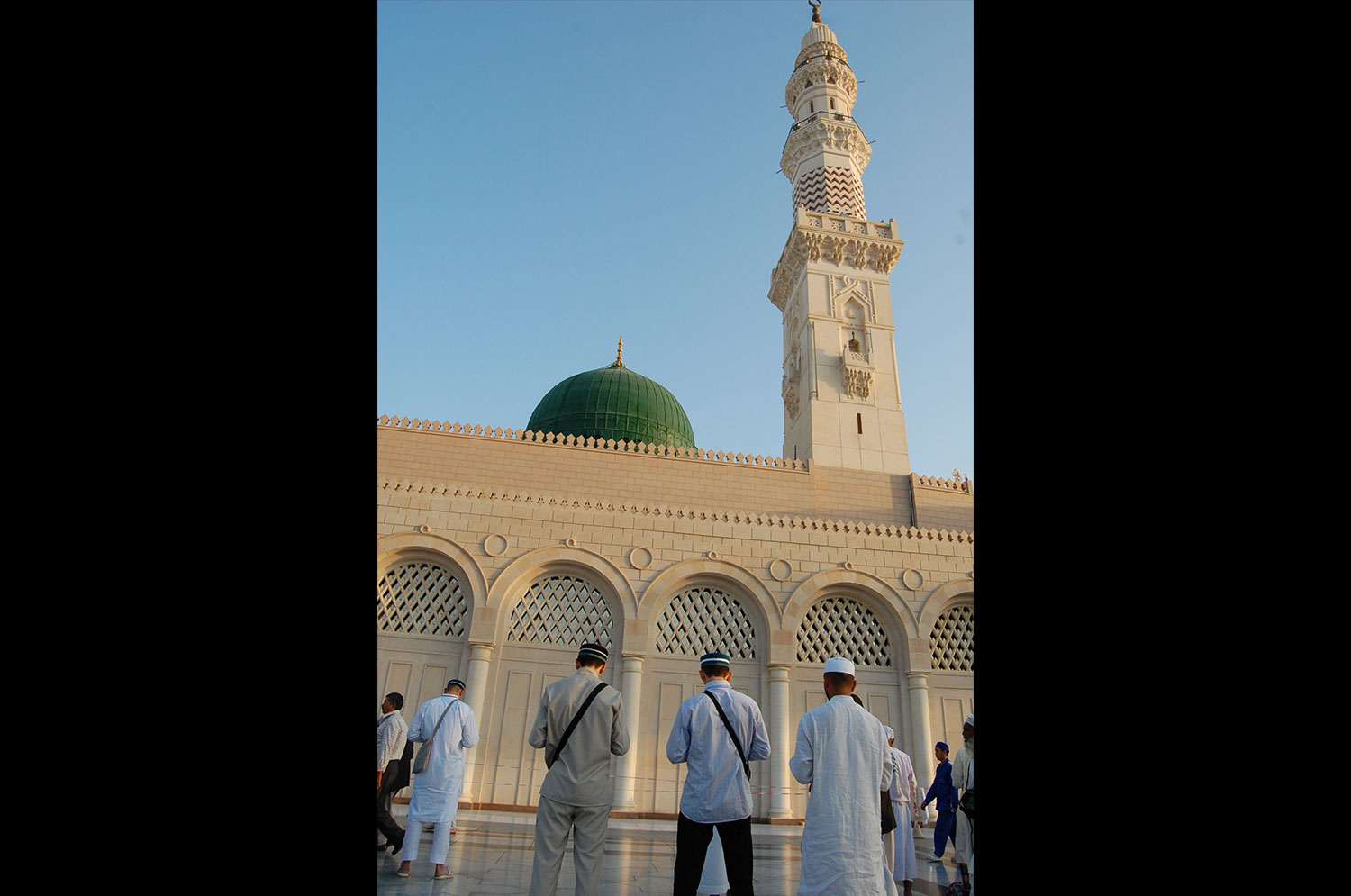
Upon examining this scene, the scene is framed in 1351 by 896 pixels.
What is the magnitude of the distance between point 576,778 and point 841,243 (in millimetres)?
15211

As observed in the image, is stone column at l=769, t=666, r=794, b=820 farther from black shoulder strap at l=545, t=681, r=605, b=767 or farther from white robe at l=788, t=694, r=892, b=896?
white robe at l=788, t=694, r=892, b=896

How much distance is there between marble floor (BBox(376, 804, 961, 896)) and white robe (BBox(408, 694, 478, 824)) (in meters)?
0.34

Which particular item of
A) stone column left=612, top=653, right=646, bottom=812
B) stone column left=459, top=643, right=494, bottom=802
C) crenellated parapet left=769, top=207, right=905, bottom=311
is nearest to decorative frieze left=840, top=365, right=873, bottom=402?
crenellated parapet left=769, top=207, right=905, bottom=311

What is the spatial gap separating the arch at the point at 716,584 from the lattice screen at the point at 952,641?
242cm

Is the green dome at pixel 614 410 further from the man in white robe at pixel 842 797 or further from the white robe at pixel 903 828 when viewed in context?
the man in white robe at pixel 842 797

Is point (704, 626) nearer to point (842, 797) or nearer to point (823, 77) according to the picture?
point (842, 797)

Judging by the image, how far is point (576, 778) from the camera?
11.1 feet

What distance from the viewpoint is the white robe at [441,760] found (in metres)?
4.77
